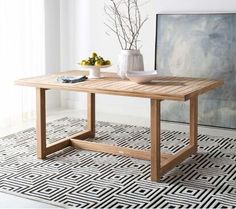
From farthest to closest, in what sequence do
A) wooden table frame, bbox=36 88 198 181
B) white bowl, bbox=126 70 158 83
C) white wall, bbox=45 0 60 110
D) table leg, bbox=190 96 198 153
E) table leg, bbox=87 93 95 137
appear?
white wall, bbox=45 0 60 110, table leg, bbox=87 93 95 137, table leg, bbox=190 96 198 153, white bowl, bbox=126 70 158 83, wooden table frame, bbox=36 88 198 181

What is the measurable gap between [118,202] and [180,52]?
2.56 m

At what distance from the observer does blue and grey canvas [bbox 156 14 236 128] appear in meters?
5.06

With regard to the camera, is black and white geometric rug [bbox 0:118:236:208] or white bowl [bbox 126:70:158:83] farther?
white bowl [bbox 126:70:158:83]

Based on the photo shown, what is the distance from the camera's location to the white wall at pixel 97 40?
5.51 metres

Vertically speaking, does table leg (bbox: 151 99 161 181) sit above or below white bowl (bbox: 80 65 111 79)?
below

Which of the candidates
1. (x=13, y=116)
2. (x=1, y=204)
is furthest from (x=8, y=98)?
(x=1, y=204)

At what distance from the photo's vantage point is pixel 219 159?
13.2 feet

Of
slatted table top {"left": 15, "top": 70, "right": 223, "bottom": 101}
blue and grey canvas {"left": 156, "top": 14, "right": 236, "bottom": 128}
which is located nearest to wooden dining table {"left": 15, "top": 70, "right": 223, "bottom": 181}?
slatted table top {"left": 15, "top": 70, "right": 223, "bottom": 101}

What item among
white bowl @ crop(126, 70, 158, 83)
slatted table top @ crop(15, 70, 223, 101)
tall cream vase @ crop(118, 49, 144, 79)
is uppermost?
tall cream vase @ crop(118, 49, 144, 79)

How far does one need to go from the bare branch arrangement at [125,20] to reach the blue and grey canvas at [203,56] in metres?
0.29

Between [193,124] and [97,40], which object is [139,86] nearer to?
[193,124]

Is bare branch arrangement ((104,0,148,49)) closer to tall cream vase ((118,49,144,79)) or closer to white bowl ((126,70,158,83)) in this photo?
tall cream vase ((118,49,144,79))

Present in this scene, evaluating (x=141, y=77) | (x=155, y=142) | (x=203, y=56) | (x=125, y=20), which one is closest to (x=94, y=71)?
(x=141, y=77)

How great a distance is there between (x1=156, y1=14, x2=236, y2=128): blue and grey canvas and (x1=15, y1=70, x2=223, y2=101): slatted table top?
120 cm
